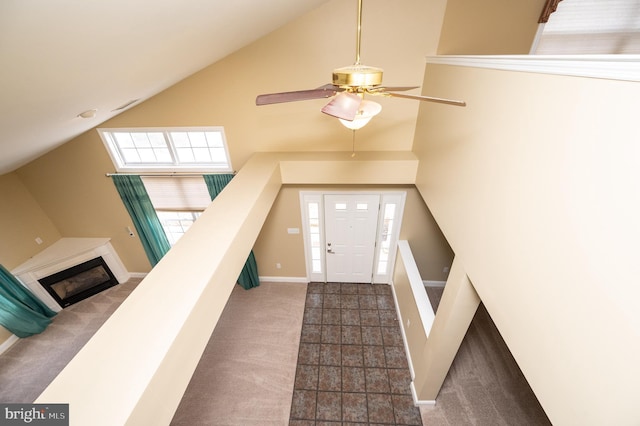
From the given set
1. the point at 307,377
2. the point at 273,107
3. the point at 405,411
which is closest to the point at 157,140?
the point at 273,107

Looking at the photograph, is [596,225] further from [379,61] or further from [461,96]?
[379,61]

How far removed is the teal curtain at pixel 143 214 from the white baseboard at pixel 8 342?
217 cm

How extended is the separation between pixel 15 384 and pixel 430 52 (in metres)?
7.12

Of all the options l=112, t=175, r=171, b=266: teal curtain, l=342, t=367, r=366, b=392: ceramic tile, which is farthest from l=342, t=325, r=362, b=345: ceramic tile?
l=112, t=175, r=171, b=266: teal curtain

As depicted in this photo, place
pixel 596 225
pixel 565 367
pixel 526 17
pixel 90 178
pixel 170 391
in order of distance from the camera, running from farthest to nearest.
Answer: pixel 90 178
pixel 526 17
pixel 170 391
pixel 565 367
pixel 596 225

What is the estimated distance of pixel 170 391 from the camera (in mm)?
1492

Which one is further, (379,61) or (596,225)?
(379,61)

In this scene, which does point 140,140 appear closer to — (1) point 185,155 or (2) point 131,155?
(2) point 131,155

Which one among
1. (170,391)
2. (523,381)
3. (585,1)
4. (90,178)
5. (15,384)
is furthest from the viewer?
(90,178)

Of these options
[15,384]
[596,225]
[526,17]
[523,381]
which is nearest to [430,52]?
[526,17]

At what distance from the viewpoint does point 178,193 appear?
4316 mm

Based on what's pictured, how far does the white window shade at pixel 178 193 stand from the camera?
420cm

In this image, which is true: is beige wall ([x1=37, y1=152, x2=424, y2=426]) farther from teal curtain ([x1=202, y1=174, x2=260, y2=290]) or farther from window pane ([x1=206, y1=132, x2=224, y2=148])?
window pane ([x1=206, y1=132, x2=224, y2=148])

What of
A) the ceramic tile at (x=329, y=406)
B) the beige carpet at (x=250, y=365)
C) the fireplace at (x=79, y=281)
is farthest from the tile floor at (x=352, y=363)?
the fireplace at (x=79, y=281)
